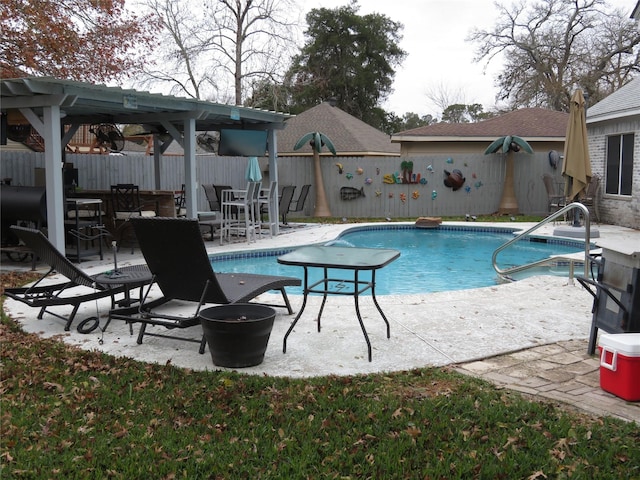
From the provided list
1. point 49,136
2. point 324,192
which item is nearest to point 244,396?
point 49,136

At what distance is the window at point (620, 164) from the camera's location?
1390cm

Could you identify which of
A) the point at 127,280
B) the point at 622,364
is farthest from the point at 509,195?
the point at 622,364

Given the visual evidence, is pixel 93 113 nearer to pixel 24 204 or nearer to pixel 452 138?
pixel 24 204

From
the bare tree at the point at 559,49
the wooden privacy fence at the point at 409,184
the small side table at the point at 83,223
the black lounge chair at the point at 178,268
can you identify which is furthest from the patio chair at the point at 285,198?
the bare tree at the point at 559,49

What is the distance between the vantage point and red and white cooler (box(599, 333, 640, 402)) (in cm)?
350

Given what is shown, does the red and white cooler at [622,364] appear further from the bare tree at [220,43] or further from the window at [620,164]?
the bare tree at [220,43]

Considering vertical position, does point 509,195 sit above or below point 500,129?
below

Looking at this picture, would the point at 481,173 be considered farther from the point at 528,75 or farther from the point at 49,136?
the point at 528,75

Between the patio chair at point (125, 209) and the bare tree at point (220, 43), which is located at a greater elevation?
the bare tree at point (220, 43)

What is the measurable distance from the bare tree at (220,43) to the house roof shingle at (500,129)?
8766 millimetres

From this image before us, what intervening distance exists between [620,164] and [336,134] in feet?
34.2

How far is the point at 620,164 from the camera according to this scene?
1426 centimetres

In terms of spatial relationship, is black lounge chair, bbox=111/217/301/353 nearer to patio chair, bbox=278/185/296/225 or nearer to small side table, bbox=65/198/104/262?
small side table, bbox=65/198/104/262

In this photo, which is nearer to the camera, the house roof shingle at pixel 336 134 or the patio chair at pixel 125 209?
the patio chair at pixel 125 209
